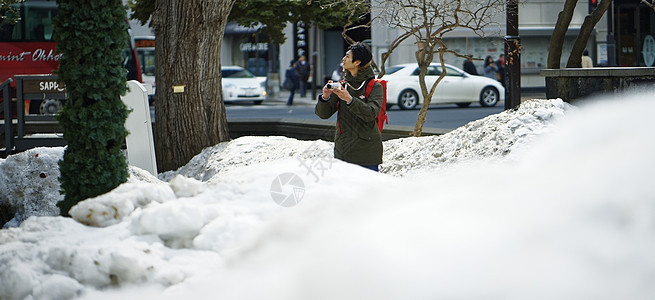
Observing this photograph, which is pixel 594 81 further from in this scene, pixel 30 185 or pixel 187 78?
pixel 30 185

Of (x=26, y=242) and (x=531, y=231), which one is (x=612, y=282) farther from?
(x=26, y=242)

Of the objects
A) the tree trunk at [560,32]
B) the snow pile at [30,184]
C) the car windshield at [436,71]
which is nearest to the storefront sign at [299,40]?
the car windshield at [436,71]

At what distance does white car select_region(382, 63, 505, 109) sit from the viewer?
25938 mm

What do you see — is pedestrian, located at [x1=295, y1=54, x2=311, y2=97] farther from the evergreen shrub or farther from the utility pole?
the evergreen shrub

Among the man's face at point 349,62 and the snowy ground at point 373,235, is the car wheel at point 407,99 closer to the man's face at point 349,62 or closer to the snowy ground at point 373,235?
the man's face at point 349,62

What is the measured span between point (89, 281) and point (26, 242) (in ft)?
1.89

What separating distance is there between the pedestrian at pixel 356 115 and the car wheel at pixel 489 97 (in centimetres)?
2095

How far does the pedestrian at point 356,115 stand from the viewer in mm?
6383

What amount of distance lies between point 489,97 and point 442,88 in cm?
170

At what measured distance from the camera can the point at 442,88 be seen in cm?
2628

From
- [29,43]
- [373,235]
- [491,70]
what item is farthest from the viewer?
[491,70]

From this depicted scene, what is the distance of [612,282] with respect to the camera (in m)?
3.72

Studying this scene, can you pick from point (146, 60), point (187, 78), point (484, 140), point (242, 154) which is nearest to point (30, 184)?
point (242, 154)

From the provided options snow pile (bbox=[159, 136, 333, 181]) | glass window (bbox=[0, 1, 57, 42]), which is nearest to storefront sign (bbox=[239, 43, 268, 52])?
glass window (bbox=[0, 1, 57, 42])
